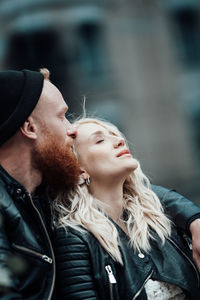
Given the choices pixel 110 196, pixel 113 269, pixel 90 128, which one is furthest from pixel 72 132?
pixel 113 269

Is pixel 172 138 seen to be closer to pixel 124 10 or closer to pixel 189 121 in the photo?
pixel 189 121

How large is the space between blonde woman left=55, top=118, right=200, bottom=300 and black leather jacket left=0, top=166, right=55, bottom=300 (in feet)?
0.43

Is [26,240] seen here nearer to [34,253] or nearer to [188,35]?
[34,253]

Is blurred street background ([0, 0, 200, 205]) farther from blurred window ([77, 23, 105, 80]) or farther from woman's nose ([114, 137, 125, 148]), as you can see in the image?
woman's nose ([114, 137, 125, 148])

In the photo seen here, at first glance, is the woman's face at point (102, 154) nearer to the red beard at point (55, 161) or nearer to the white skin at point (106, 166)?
the white skin at point (106, 166)

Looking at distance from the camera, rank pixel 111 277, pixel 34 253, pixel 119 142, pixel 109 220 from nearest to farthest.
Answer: pixel 34 253, pixel 111 277, pixel 109 220, pixel 119 142

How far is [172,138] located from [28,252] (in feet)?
43.4

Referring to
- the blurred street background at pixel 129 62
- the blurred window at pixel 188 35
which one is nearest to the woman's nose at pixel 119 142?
the blurred street background at pixel 129 62

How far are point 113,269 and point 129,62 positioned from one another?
1310 cm

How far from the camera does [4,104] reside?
101 inches

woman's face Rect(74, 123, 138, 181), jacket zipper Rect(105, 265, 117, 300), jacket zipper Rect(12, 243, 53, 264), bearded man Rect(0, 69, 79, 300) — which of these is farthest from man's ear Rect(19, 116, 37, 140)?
jacket zipper Rect(105, 265, 117, 300)

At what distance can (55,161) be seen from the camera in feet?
8.79

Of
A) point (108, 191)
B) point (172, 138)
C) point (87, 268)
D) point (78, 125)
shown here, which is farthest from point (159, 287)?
point (172, 138)

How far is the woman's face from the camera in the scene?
9.18ft
